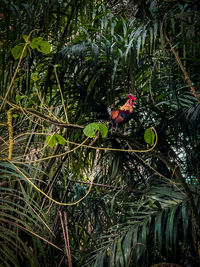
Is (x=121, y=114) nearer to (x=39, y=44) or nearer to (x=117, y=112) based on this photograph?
(x=117, y=112)

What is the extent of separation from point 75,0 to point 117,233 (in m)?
1.09

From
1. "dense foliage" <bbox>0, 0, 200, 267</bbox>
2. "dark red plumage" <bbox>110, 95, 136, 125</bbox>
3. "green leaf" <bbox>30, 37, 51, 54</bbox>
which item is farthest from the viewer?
"dark red plumage" <bbox>110, 95, 136, 125</bbox>

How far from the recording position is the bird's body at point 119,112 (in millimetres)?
1229

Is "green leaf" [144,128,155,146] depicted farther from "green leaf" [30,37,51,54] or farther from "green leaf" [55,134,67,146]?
"green leaf" [30,37,51,54]

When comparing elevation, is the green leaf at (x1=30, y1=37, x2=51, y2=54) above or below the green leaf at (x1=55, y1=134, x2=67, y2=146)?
above

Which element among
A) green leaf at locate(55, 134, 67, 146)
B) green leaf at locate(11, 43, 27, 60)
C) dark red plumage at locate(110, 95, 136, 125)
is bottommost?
green leaf at locate(55, 134, 67, 146)

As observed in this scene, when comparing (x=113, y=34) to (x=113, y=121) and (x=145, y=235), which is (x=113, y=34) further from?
(x=145, y=235)

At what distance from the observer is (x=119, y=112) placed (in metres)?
1.22

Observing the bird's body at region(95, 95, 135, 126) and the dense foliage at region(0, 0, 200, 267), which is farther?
the bird's body at region(95, 95, 135, 126)

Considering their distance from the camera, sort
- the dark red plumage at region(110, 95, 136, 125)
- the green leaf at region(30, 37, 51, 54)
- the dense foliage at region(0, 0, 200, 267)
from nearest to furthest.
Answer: the green leaf at region(30, 37, 51, 54), the dense foliage at region(0, 0, 200, 267), the dark red plumage at region(110, 95, 136, 125)

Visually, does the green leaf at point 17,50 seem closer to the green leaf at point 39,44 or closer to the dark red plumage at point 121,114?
the green leaf at point 39,44

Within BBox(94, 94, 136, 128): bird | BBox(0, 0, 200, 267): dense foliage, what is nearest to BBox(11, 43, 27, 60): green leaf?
BBox(0, 0, 200, 267): dense foliage

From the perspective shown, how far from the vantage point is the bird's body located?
123 centimetres

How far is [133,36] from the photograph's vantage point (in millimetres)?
1159
